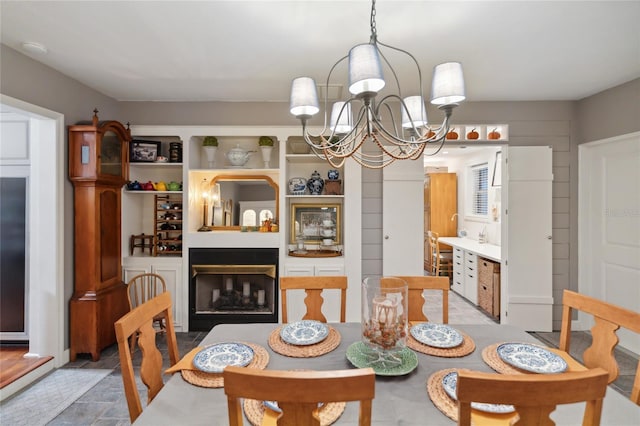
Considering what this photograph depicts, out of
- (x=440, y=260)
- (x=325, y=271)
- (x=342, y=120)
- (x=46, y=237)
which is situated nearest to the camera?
(x=342, y=120)

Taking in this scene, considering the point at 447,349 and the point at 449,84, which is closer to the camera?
the point at 449,84

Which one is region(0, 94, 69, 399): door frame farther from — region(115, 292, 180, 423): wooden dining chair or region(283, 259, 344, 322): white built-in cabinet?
region(283, 259, 344, 322): white built-in cabinet

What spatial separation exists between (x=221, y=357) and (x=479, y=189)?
5611 millimetres

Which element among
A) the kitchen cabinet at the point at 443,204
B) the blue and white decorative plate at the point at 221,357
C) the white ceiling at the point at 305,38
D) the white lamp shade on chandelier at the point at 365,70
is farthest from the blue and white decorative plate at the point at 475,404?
the kitchen cabinet at the point at 443,204

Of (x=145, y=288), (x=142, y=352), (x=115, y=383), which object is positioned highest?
(x=142, y=352)

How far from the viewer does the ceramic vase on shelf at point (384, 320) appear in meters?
1.34

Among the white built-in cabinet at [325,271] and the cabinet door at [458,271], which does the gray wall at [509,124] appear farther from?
the cabinet door at [458,271]

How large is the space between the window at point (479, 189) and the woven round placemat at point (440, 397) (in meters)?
4.88

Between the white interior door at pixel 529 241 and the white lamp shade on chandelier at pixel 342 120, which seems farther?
the white interior door at pixel 529 241

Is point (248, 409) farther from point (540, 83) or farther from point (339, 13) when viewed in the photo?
point (540, 83)

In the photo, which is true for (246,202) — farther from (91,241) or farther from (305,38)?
(305,38)

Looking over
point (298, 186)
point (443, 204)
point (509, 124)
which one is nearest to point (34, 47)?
point (298, 186)

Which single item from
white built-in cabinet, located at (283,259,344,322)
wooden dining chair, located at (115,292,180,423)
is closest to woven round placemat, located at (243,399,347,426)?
wooden dining chair, located at (115,292,180,423)

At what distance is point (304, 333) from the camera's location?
1693 millimetres
